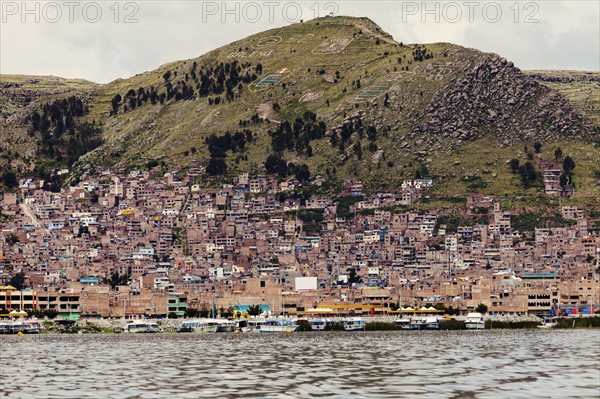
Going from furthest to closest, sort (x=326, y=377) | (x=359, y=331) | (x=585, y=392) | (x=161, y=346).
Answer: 1. (x=359, y=331)
2. (x=161, y=346)
3. (x=326, y=377)
4. (x=585, y=392)

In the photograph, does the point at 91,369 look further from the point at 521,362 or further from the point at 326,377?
the point at 521,362

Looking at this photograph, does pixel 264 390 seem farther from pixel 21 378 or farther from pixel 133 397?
pixel 21 378

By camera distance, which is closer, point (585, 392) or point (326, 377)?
point (585, 392)

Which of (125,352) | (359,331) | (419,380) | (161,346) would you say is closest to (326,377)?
(419,380)

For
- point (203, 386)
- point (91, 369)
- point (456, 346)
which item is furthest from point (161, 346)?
point (203, 386)

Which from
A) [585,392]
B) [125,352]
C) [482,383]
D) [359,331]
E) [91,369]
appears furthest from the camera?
[359,331]

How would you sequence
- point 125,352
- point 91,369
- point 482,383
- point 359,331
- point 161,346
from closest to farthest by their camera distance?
point 482,383, point 91,369, point 125,352, point 161,346, point 359,331
